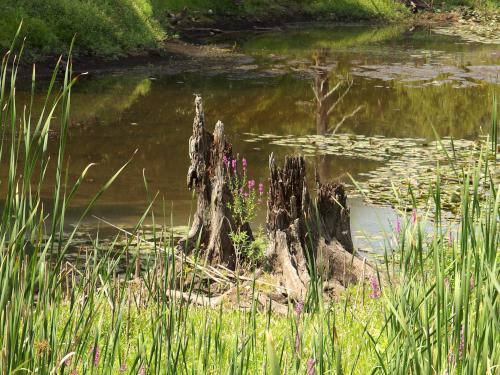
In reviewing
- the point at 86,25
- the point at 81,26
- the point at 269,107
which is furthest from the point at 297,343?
the point at 86,25

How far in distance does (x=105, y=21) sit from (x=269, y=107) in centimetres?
655

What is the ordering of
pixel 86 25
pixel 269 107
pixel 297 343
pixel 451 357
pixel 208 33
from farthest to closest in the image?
pixel 208 33 < pixel 86 25 < pixel 269 107 < pixel 297 343 < pixel 451 357

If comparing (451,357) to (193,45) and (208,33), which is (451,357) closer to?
(193,45)

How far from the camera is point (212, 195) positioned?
8875 mm

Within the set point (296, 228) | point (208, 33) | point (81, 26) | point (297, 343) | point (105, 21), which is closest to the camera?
point (297, 343)

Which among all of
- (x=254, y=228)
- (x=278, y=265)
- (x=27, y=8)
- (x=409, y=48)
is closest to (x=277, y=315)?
(x=278, y=265)

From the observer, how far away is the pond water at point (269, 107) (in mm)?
13348

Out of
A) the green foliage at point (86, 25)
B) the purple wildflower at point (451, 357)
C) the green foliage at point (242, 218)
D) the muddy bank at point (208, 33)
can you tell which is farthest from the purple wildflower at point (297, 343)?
the muddy bank at point (208, 33)

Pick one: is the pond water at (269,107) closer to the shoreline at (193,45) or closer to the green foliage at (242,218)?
the shoreline at (193,45)

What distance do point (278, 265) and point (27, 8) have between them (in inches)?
647

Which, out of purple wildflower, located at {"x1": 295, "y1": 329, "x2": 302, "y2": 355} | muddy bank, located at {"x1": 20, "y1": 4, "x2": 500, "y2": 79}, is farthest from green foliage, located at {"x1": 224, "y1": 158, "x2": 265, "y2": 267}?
muddy bank, located at {"x1": 20, "y1": 4, "x2": 500, "y2": 79}

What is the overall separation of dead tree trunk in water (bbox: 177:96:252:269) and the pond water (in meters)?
1.84

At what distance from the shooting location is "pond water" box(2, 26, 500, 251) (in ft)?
43.8

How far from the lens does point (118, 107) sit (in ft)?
63.4
